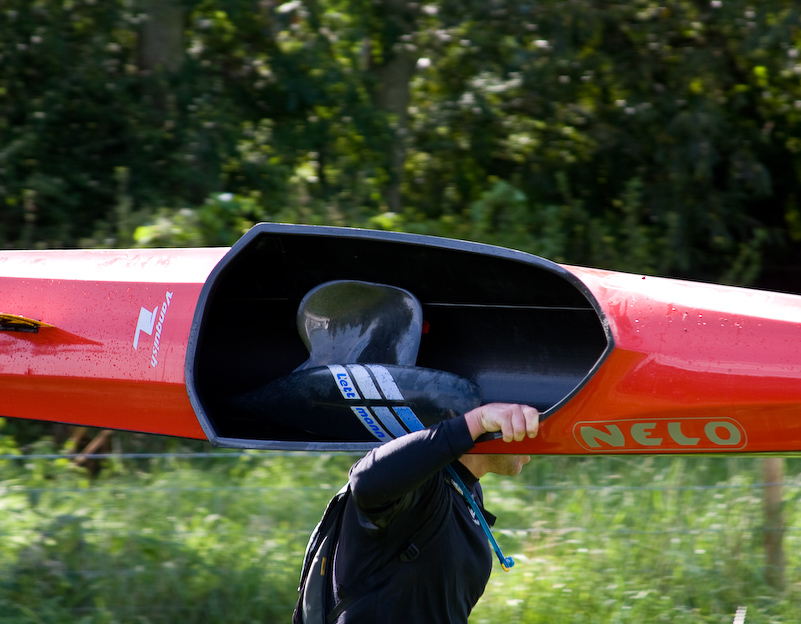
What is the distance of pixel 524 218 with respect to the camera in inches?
235

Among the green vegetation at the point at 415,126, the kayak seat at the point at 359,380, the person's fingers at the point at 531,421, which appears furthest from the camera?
the green vegetation at the point at 415,126

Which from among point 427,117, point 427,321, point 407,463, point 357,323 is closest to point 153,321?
point 357,323

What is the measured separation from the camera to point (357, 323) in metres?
2.87

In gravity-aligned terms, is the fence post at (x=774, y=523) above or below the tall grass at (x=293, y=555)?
above

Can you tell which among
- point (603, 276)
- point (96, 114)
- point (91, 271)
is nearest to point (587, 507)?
point (603, 276)

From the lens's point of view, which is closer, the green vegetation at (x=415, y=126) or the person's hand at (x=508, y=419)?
the person's hand at (x=508, y=419)

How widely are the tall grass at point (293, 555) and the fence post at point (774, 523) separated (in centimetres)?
4

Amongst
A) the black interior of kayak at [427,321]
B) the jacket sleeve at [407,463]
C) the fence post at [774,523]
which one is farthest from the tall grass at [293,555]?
the jacket sleeve at [407,463]

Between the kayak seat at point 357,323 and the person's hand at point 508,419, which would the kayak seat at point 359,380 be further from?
the person's hand at point 508,419

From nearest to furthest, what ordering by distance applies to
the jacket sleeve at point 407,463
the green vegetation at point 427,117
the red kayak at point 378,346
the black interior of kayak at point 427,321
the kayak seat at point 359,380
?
the jacket sleeve at point 407,463 → the red kayak at point 378,346 → the kayak seat at point 359,380 → the black interior of kayak at point 427,321 → the green vegetation at point 427,117

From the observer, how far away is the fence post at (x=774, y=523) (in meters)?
3.29

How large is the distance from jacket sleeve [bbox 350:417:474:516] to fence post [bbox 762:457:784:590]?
2129 millimetres

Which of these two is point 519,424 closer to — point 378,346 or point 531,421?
point 531,421

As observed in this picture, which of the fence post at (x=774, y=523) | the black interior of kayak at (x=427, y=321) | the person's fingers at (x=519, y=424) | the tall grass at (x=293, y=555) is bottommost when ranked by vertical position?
the tall grass at (x=293, y=555)
